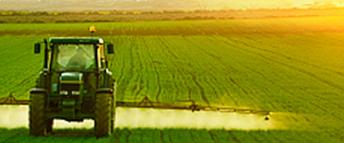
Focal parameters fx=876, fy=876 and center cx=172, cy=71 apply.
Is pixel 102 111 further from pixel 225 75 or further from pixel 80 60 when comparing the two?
pixel 225 75

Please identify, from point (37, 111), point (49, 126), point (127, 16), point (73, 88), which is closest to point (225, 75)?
point (49, 126)

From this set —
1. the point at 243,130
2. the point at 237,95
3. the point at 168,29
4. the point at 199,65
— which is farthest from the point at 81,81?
the point at 168,29

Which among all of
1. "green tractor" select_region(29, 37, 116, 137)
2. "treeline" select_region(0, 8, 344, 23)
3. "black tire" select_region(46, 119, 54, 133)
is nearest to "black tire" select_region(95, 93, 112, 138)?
"green tractor" select_region(29, 37, 116, 137)

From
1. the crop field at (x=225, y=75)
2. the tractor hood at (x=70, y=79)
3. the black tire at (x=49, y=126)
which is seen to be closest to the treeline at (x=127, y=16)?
the crop field at (x=225, y=75)

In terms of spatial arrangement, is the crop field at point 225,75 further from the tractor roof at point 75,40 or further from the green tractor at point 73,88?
the tractor roof at point 75,40

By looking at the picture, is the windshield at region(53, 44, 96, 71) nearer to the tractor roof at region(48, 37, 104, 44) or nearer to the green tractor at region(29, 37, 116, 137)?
the green tractor at region(29, 37, 116, 137)

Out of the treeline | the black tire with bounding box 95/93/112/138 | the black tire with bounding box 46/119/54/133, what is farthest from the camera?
the treeline

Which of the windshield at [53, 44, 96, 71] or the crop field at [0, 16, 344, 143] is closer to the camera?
the windshield at [53, 44, 96, 71]

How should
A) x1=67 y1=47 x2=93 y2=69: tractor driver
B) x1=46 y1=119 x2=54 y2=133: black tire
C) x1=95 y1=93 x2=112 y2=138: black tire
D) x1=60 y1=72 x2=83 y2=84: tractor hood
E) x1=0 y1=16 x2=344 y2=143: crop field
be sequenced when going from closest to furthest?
1. x1=95 y1=93 x2=112 y2=138: black tire
2. x1=60 y1=72 x2=83 y2=84: tractor hood
3. x1=67 y1=47 x2=93 y2=69: tractor driver
4. x1=46 y1=119 x2=54 y2=133: black tire
5. x1=0 y1=16 x2=344 y2=143: crop field
